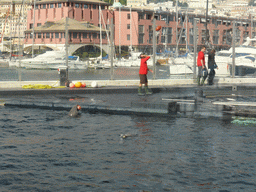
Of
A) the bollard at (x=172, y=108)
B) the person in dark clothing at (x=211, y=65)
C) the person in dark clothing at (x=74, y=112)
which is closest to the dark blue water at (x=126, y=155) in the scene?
the person in dark clothing at (x=74, y=112)

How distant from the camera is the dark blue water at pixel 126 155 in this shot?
24.8 ft

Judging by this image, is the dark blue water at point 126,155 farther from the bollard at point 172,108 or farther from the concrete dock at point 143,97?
the concrete dock at point 143,97

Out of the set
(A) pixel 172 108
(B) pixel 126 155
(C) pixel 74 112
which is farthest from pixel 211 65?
(B) pixel 126 155

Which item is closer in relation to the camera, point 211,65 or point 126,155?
point 126,155

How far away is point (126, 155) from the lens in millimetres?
9438

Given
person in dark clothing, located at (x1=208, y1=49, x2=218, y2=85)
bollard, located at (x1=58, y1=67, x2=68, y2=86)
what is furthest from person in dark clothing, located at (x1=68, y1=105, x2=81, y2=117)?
person in dark clothing, located at (x1=208, y1=49, x2=218, y2=85)

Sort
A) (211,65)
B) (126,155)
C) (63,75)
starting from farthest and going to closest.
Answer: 1. (211,65)
2. (63,75)
3. (126,155)

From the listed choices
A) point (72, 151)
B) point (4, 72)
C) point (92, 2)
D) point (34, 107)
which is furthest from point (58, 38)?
point (72, 151)

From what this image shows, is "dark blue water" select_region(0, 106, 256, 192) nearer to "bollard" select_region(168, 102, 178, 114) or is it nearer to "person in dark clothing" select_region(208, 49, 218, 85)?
"bollard" select_region(168, 102, 178, 114)

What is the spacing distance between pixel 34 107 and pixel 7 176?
31.0ft

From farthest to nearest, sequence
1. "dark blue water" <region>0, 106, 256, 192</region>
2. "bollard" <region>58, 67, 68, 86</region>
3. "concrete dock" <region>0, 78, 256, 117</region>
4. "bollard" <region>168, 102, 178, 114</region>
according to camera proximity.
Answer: "bollard" <region>58, 67, 68, 86</region>
"concrete dock" <region>0, 78, 256, 117</region>
"bollard" <region>168, 102, 178, 114</region>
"dark blue water" <region>0, 106, 256, 192</region>

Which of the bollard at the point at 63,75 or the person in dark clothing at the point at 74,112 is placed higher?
the bollard at the point at 63,75

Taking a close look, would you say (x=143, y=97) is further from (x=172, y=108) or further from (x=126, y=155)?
(x=126, y=155)

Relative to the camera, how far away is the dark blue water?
7574 mm
